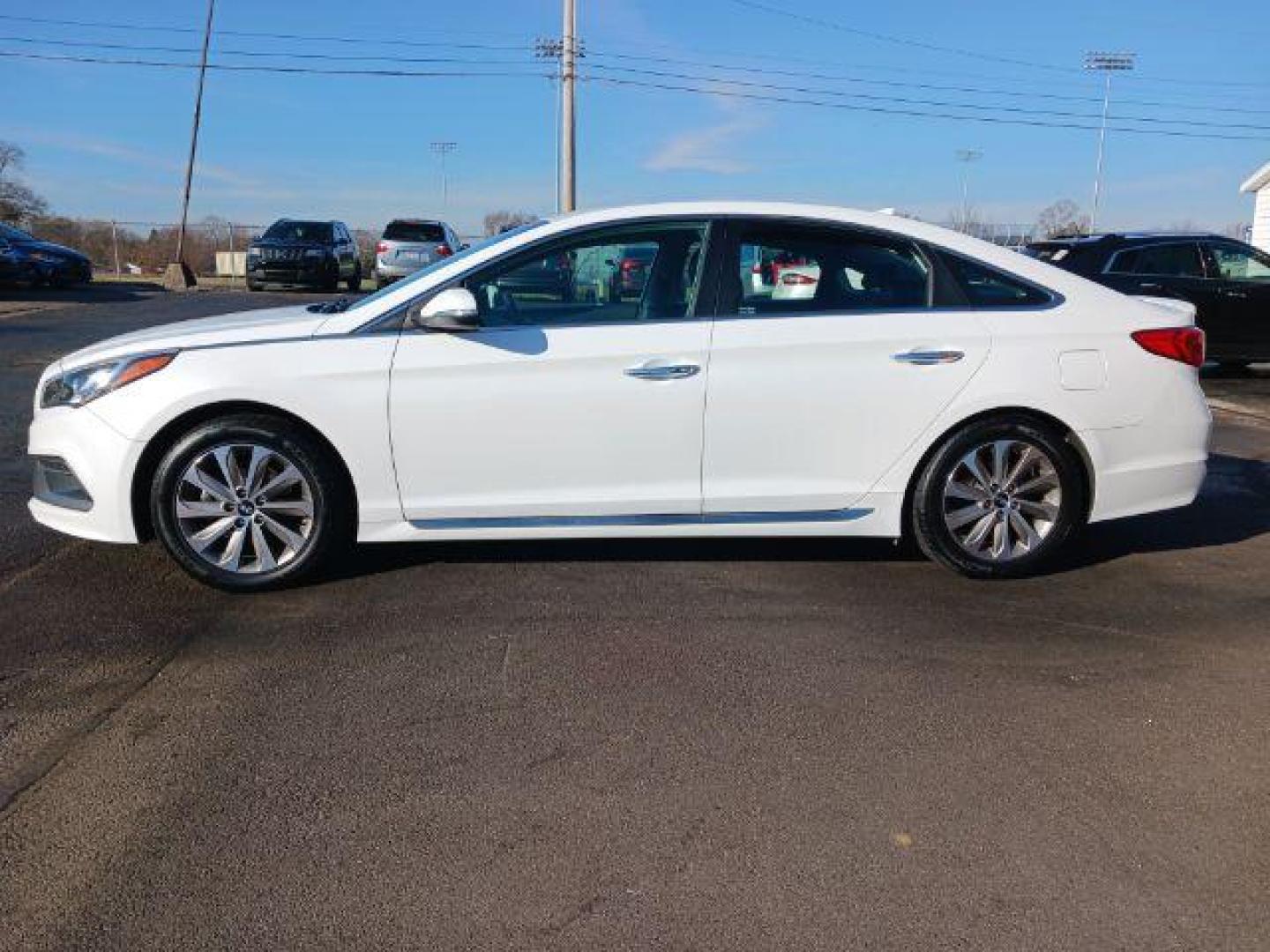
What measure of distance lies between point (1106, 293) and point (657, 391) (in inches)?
84.4

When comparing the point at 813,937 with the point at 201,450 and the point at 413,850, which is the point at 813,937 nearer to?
the point at 413,850

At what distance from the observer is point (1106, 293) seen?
498 centimetres

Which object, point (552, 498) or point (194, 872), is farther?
point (552, 498)

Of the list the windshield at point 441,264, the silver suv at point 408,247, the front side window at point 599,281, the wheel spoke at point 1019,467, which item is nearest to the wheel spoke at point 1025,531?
the wheel spoke at point 1019,467

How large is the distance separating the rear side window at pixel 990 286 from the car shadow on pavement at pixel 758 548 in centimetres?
126

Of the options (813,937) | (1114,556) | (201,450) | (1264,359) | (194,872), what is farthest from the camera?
(1264,359)

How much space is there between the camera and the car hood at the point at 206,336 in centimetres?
455

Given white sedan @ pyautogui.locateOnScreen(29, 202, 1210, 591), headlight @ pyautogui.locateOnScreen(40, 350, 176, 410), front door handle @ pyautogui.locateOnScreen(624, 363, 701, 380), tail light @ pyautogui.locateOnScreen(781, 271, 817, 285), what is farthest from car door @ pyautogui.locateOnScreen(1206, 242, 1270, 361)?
headlight @ pyautogui.locateOnScreen(40, 350, 176, 410)

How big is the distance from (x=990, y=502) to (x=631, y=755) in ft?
7.87

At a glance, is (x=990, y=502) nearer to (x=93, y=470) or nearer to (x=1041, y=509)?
(x=1041, y=509)

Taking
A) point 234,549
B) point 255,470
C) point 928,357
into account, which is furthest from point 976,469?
point 234,549

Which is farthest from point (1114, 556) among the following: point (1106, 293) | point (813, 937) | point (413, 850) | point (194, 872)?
point (194, 872)

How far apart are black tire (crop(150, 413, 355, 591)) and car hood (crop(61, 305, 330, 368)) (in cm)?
34

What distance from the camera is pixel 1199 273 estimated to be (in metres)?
12.1
